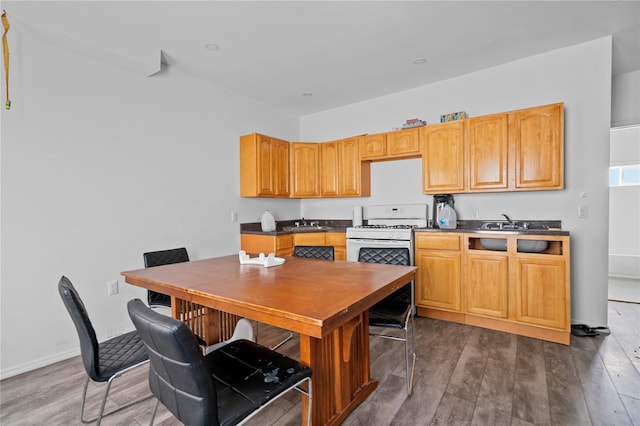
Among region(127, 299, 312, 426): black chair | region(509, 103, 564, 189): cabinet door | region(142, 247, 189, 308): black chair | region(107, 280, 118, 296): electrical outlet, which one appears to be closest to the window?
region(509, 103, 564, 189): cabinet door

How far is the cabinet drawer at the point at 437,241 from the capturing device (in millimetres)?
3162

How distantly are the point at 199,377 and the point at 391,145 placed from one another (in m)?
3.45

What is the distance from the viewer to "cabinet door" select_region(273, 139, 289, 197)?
4308 millimetres

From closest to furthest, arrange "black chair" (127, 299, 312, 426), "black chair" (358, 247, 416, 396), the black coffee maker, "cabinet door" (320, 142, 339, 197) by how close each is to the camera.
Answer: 1. "black chair" (127, 299, 312, 426)
2. "black chair" (358, 247, 416, 396)
3. the black coffee maker
4. "cabinet door" (320, 142, 339, 197)

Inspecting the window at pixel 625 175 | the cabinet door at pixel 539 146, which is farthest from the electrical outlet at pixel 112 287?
the window at pixel 625 175

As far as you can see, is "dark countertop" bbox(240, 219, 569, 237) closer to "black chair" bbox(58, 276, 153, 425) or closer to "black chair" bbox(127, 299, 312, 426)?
"black chair" bbox(58, 276, 153, 425)

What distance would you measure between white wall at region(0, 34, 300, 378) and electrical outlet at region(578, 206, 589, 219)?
3.84 meters

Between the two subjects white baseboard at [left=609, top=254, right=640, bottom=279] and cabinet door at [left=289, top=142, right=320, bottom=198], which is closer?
cabinet door at [left=289, top=142, right=320, bottom=198]

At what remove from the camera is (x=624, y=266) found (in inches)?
187

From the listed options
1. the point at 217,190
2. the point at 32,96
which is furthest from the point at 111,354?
the point at 217,190


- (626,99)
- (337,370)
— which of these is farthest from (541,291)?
(626,99)

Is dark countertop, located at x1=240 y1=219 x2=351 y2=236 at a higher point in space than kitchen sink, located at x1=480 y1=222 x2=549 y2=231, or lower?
lower

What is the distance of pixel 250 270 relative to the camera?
80.2 inches

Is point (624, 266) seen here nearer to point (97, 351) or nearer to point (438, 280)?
point (438, 280)
